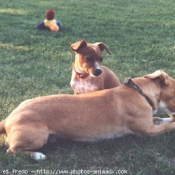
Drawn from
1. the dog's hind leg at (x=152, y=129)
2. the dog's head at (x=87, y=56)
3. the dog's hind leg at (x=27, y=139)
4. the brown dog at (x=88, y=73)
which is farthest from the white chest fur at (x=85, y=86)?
the dog's hind leg at (x=27, y=139)

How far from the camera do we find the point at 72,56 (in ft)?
25.9

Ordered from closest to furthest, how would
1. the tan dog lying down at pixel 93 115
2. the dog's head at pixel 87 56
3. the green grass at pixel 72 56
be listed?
1. the green grass at pixel 72 56
2. the tan dog lying down at pixel 93 115
3. the dog's head at pixel 87 56

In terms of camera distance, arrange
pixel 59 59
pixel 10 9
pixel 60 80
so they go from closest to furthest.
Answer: pixel 60 80, pixel 59 59, pixel 10 9

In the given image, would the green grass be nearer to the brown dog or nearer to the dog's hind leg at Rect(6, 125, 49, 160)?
the dog's hind leg at Rect(6, 125, 49, 160)

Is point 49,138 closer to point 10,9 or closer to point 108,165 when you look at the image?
point 108,165

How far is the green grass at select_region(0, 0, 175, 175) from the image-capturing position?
400 centimetres

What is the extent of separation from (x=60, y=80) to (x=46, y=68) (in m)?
0.74

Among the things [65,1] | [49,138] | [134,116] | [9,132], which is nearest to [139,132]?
[134,116]

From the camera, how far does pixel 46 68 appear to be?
720cm

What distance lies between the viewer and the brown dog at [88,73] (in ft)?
18.4

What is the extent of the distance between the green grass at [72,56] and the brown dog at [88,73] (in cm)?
52

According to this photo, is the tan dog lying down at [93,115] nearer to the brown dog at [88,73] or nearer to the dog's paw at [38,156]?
the dog's paw at [38,156]

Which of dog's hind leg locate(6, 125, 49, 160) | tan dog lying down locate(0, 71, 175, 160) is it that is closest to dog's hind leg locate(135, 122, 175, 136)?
tan dog lying down locate(0, 71, 175, 160)

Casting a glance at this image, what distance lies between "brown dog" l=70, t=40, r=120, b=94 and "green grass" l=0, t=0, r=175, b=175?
0.52 meters
